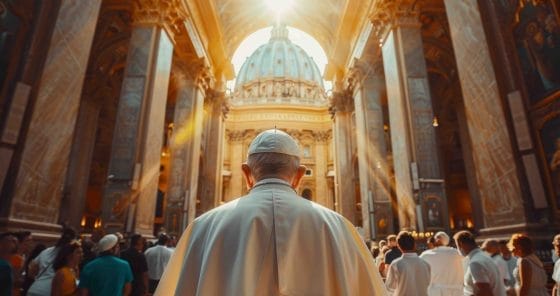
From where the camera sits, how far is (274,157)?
1630 mm

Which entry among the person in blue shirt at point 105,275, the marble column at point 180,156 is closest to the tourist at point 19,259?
the person in blue shirt at point 105,275

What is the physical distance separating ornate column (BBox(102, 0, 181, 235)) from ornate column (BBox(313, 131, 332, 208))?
30.0 metres

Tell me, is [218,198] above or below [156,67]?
below

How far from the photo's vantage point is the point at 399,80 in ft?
33.8

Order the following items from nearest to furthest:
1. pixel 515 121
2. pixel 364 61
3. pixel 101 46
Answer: pixel 515 121, pixel 101 46, pixel 364 61

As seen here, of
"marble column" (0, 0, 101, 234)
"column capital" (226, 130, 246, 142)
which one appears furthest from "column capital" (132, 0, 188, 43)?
"column capital" (226, 130, 246, 142)

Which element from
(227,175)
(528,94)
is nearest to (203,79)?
(528,94)

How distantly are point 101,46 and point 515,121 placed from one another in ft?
47.2

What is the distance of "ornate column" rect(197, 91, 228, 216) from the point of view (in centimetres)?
1805

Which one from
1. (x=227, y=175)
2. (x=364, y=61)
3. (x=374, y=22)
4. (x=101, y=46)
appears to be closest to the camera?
(x=374, y=22)

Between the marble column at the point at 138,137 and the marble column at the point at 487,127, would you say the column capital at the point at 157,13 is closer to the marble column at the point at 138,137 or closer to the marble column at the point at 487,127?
the marble column at the point at 138,137

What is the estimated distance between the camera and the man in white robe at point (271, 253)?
130cm

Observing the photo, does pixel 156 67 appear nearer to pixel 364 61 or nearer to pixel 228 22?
pixel 364 61

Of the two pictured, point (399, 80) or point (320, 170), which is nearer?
point (399, 80)
